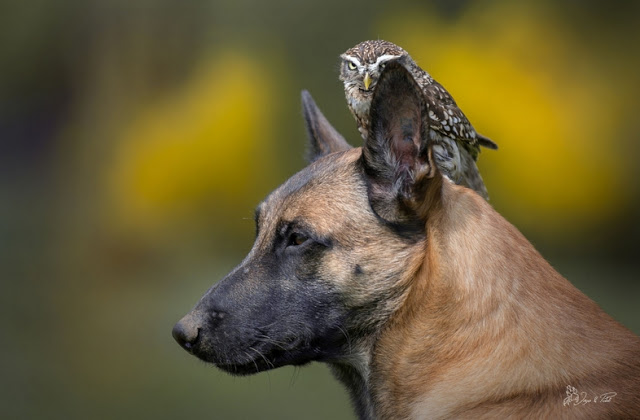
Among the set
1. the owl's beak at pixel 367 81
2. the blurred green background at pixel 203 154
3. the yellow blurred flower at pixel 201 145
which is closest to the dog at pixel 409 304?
the owl's beak at pixel 367 81

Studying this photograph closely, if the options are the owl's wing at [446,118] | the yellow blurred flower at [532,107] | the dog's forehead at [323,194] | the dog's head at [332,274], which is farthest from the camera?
the yellow blurred flower at [532,107]

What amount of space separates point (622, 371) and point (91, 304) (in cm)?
706

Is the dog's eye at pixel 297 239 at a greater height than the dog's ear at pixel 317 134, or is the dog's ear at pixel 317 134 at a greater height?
the dog's ear at pixel 317 134

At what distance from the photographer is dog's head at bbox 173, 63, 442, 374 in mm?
3180

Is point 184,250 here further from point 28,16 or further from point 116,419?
point 28,16

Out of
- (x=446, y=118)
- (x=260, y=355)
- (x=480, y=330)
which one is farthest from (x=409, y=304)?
(x=446, y=118)

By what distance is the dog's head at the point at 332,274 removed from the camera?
318cm

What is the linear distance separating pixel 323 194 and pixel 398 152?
1.29 ft

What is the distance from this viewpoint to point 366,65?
13.5 feet

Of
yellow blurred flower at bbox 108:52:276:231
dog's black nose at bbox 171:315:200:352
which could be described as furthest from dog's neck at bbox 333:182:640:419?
yellow blurred flower at bbox 108:52:276:231

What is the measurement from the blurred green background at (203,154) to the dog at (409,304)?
3.23 m

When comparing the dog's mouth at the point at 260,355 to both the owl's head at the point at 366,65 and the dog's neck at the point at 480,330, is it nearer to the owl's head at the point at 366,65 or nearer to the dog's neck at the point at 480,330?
the dog's neck at the point at 480,330

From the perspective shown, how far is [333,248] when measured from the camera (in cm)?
322

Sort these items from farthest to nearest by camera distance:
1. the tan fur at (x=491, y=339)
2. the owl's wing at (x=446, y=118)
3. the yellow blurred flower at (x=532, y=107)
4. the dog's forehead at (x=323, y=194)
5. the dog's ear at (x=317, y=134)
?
the yellow blurred flower at (x=532, y=107), the dog's ear at (x=317, y=134), the owl's wing at (x=446, y=118), the dog's forehead at (x=323, y=194), the tan fur at (x=491, y=339)
